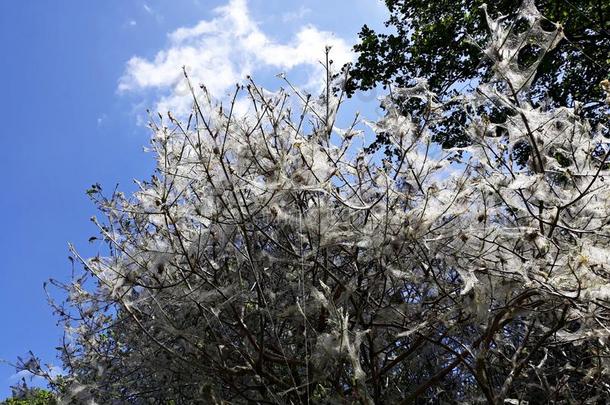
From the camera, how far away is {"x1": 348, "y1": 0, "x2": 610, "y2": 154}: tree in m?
7.60

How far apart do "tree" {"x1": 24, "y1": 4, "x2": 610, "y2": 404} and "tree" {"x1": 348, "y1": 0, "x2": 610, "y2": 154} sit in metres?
4.04

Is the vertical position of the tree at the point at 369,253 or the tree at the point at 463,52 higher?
the tree at the point at 463,52

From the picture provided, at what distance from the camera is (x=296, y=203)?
11.7 ft

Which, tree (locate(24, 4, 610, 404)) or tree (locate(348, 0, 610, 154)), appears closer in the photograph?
tree (locate(24, 4, 610, 404))

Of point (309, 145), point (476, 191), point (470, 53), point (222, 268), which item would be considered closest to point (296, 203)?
point (309, 145)

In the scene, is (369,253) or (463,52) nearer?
(369,253)

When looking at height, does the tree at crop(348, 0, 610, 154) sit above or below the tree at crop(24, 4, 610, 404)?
above

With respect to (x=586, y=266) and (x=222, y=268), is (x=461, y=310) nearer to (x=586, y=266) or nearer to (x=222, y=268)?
(x=586, y=266)

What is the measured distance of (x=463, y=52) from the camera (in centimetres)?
792

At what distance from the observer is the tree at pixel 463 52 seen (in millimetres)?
7598

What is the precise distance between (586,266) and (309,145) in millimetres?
1520

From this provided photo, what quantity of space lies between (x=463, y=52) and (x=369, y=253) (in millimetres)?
5275

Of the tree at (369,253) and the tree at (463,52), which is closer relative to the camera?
the tree at (369,253)

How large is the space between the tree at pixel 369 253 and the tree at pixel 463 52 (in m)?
4.04
